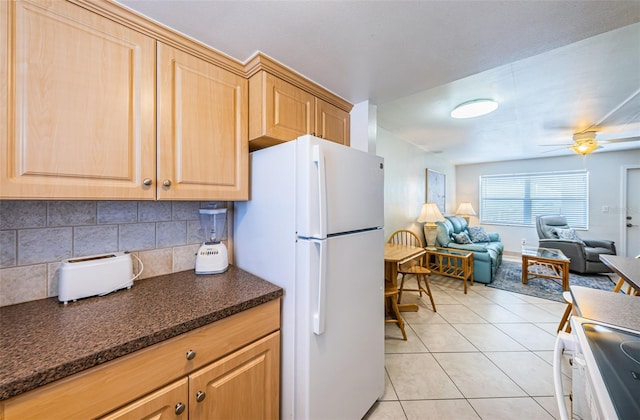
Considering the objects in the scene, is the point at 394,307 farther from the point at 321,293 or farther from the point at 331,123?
the point at 331,123

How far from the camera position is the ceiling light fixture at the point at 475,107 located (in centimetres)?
248

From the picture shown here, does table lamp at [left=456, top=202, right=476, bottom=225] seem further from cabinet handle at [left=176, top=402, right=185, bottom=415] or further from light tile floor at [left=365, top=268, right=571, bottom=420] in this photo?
cabinet handle at [left=176, top=402, right=185, bottom=415]

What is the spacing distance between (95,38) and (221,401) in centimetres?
154

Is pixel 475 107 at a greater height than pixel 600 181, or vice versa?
pixel 475 107

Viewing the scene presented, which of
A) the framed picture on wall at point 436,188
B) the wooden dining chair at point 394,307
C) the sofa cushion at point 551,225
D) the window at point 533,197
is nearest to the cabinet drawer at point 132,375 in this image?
the wooden dining chair at point 394,307

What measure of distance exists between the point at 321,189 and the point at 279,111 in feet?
2.02

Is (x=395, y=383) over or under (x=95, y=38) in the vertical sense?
under

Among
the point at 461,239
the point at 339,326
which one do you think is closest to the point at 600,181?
the point at 461,239

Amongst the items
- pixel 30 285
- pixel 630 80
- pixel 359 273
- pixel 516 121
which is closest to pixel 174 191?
pixel 30 285

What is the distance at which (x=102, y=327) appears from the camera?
82 centimetres

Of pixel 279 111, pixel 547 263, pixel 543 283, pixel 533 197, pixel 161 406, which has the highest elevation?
pixel 279 111

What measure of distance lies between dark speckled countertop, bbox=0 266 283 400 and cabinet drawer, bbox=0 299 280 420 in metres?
0.04

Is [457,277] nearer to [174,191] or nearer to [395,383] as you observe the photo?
[395,383]

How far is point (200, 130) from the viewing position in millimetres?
1205
